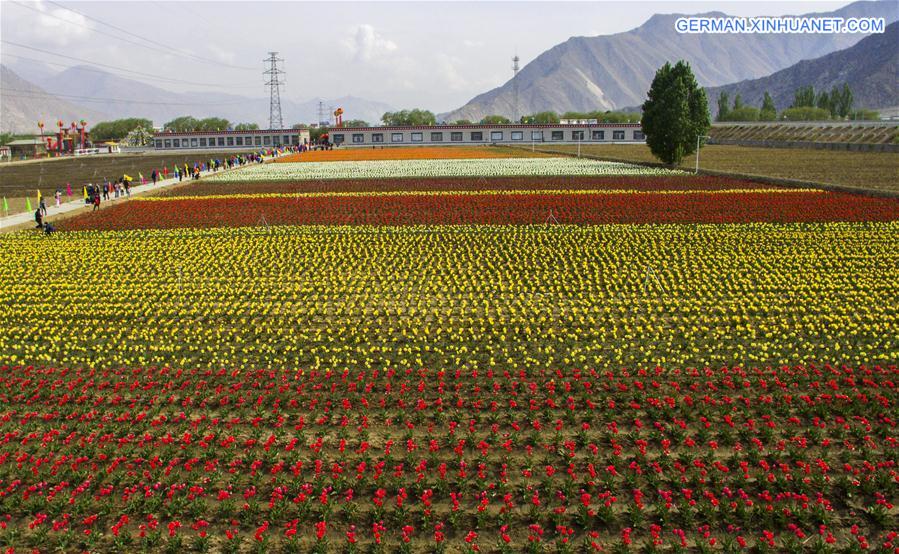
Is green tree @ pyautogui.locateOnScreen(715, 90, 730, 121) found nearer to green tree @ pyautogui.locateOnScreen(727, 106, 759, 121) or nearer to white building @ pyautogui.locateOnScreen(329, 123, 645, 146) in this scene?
green tree @ pyautogui.locateOnScreen(727, 106, 759, 121)

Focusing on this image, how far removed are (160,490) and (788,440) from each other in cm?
917

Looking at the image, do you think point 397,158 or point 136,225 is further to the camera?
point 397,158

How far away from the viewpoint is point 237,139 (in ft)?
409

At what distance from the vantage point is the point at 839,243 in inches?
873

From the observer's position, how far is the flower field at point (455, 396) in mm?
7578

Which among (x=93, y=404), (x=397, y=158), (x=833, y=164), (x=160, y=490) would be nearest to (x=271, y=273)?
(x=93, y=404)

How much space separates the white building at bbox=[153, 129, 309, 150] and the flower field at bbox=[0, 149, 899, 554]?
108m

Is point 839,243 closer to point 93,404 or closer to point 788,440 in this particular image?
point 788,440

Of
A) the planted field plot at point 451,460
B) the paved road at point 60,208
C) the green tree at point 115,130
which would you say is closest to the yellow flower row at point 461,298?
the planted field plot at point 451,460

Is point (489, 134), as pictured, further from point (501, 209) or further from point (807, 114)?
point (501, 209)

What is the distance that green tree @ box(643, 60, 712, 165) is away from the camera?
54.4 metres

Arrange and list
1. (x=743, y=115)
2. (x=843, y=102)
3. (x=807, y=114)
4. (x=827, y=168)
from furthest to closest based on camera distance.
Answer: (x=743, y=115), (x=843, y=102), (x=807, y=114), (x=827, y=168)

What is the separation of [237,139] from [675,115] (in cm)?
A: 9583

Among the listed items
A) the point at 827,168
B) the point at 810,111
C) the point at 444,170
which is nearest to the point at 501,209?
the point at 444,170
